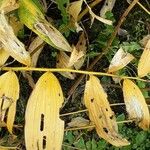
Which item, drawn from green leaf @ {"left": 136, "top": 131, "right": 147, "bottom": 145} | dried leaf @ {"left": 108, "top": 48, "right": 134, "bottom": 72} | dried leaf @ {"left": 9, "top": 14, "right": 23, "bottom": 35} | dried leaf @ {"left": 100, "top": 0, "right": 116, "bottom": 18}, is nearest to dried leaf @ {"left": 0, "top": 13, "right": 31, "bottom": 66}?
dried leaf @ {"left": 9, "top": 14, "right": 23, "bottom": 35}

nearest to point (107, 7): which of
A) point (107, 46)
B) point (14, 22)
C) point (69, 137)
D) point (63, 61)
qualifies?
point (107, 46)

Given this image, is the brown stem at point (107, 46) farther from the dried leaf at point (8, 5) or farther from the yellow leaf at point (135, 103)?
the dried leaf at point (8, 5)

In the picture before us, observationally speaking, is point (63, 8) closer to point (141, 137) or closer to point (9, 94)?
point (9, 94)

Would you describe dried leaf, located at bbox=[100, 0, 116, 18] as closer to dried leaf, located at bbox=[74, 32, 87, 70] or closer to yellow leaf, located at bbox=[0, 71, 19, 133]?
dried leaf, located at bbox=[74, 32, 87, 70]

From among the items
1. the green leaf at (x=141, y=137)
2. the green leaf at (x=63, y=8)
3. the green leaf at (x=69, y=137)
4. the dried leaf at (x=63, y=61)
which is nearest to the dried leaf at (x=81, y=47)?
the dried leaf at (x=63, y=61)

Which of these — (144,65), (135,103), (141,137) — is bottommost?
(141,137)

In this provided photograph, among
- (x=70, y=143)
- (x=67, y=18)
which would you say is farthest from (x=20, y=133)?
(x=67, y=18)

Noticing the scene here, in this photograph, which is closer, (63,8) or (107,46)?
(63,8)

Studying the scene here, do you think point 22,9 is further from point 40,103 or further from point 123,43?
point 123,43
